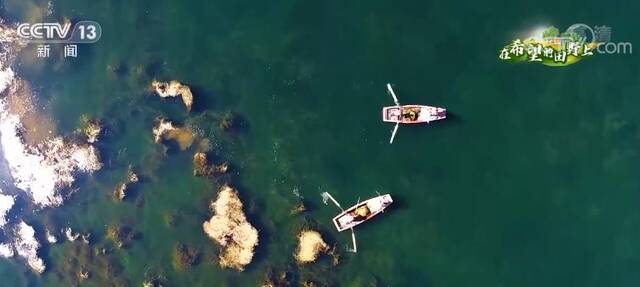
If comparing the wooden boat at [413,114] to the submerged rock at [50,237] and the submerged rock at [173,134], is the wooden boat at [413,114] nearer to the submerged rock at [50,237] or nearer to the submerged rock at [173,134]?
the submerged rock at [173,134]

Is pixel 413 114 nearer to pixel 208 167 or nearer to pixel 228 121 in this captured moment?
pixel 228 121

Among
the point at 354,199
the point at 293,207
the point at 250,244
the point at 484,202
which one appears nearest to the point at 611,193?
the point at 484,202

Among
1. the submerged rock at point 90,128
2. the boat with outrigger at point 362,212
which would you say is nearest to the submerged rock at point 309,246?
the boat with outrigger at point 362,212

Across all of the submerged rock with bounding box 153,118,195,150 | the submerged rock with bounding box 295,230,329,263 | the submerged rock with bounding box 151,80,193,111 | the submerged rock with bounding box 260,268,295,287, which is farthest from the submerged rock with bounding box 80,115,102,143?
the submerged rock with bounding box 295,230,329,263

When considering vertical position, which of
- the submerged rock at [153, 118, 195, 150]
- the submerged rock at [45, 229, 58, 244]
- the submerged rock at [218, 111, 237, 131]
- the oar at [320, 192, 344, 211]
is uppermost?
the submerged rock at [218, 111, 237, 131]

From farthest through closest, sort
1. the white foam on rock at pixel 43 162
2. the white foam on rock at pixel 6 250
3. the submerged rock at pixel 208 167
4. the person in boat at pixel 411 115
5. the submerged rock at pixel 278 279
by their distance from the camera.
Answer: the white foam on rock at pixel 6 250 < the white foam on rock at pixel 43 162 < the submerged rock at pixel 208 167 < the submerged rock at pixel 278 279 < the person in boat at pixel 411 115

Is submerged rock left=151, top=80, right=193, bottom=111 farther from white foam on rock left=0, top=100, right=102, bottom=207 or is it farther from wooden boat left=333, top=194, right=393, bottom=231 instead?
wooden boat left=333, top=194, right=393, bottom=231
